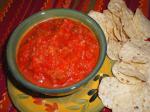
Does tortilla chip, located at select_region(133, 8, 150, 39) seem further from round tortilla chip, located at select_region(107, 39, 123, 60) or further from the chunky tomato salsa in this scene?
the chunky tomato salsa

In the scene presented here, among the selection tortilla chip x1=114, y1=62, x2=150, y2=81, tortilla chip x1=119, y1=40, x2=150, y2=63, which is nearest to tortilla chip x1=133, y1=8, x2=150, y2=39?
tortilla chip x1=119, y1=40, x2=150, y2=63

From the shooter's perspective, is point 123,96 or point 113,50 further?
point 113,50

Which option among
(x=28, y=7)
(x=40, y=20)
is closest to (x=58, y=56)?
(x=40, y=20)

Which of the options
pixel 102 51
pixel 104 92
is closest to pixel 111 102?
pixel 104 92

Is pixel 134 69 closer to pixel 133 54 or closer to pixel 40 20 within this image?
pixel 133 54

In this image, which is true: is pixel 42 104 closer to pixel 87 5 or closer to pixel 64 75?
pixel 64 75
